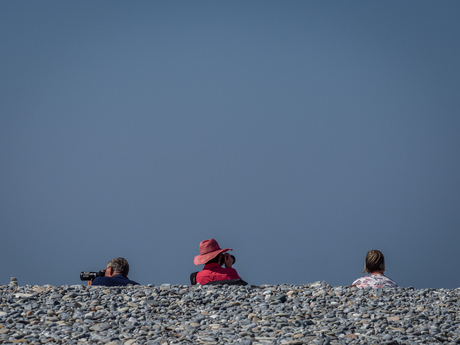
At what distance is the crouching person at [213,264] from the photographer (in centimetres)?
1132

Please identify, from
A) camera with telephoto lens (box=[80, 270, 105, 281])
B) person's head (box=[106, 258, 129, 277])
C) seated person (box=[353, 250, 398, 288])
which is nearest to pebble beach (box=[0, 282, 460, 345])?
seated person (box=[353, 250, 398, 288])

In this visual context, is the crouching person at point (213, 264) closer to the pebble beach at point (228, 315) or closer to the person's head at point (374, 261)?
the pebble beach at point (228, 315)

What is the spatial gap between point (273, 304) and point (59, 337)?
372cm

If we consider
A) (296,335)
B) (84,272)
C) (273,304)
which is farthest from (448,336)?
(84,272)

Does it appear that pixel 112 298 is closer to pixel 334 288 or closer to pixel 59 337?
pixel 59 337

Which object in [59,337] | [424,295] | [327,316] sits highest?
[424,295]

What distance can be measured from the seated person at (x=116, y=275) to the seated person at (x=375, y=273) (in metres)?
4.98

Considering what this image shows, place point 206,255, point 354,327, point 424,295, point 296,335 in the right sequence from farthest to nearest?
1. point 206,255
2. point 424,295
3. point 354,327
4. point 296,335

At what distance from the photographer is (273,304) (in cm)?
920

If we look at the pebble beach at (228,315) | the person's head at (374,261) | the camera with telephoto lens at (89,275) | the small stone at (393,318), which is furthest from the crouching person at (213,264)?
the small stone at (393,318)

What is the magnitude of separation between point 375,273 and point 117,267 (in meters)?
5.73

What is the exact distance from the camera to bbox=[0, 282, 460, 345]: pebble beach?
757 cm

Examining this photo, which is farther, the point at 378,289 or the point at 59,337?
the point at 378,289

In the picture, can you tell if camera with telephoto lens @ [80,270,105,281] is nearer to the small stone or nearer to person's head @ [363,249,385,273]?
person's head @ [363,249,385,273]
